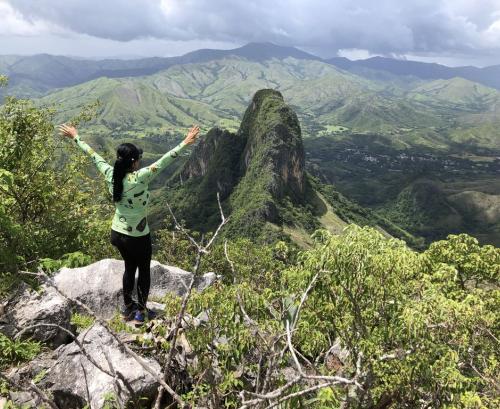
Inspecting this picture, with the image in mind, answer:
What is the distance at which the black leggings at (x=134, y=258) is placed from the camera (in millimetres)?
8070

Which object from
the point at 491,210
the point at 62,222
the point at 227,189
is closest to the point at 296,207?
the point at 227,189

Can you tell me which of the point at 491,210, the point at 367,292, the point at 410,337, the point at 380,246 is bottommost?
the point at 491,210

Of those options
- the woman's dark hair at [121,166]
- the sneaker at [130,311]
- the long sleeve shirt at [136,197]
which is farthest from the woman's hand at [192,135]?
the sneaker at [130,311]

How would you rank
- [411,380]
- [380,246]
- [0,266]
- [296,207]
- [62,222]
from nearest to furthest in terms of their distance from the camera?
1. [411,380]
2. [380,246]
3. [0,266]
4. [62,222]
5. [296,207]

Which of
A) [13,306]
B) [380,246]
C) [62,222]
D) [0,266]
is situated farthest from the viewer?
[62,222]

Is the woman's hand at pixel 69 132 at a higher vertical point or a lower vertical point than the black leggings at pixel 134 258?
higher

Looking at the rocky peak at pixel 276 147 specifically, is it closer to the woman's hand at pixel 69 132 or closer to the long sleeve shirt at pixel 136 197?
the woman's hand at pixel 69 132

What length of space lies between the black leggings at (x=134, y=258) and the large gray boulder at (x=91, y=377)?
1258 millimetres

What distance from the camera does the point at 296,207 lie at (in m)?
144

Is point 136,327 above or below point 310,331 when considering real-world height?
below

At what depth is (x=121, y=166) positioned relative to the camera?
772 cm

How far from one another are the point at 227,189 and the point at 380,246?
6009 inches

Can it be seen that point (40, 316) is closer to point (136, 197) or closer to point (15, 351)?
point (15, 351)

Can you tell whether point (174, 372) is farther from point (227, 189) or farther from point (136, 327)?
point (227, 189)
